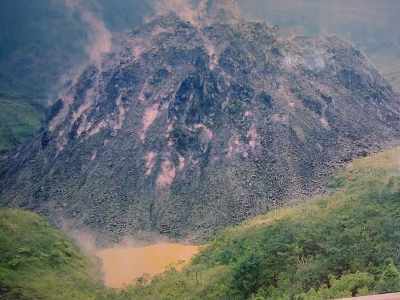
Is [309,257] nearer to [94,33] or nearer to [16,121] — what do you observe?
[16,121]

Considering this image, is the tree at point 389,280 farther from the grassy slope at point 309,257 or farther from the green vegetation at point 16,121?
the green vegetation at point 16,121

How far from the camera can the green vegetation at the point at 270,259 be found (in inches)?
1045

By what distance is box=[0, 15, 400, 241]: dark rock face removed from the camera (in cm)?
5247

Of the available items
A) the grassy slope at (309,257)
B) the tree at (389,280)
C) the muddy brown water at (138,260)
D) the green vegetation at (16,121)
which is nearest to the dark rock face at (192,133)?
the muddy brown water at (138,260)

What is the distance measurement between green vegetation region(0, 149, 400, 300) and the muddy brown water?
7.44 ft

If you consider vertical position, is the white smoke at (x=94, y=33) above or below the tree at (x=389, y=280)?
above

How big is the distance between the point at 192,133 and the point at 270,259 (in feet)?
90.1

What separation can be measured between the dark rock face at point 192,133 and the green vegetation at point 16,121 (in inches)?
504

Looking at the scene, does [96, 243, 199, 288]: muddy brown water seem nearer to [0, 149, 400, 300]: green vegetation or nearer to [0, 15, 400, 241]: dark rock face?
[0, 149, 400, 300]: green vegetation

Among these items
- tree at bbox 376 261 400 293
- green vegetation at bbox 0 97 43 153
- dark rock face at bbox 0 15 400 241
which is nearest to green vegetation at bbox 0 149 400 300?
tree at bbox 376 261 400 293

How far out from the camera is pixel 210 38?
66.0 meters

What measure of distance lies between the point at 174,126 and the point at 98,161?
→ 8580 millimetres

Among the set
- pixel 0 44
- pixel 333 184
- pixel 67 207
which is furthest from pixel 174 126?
pixel 0 44

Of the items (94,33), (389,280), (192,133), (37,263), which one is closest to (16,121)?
(94,33)
